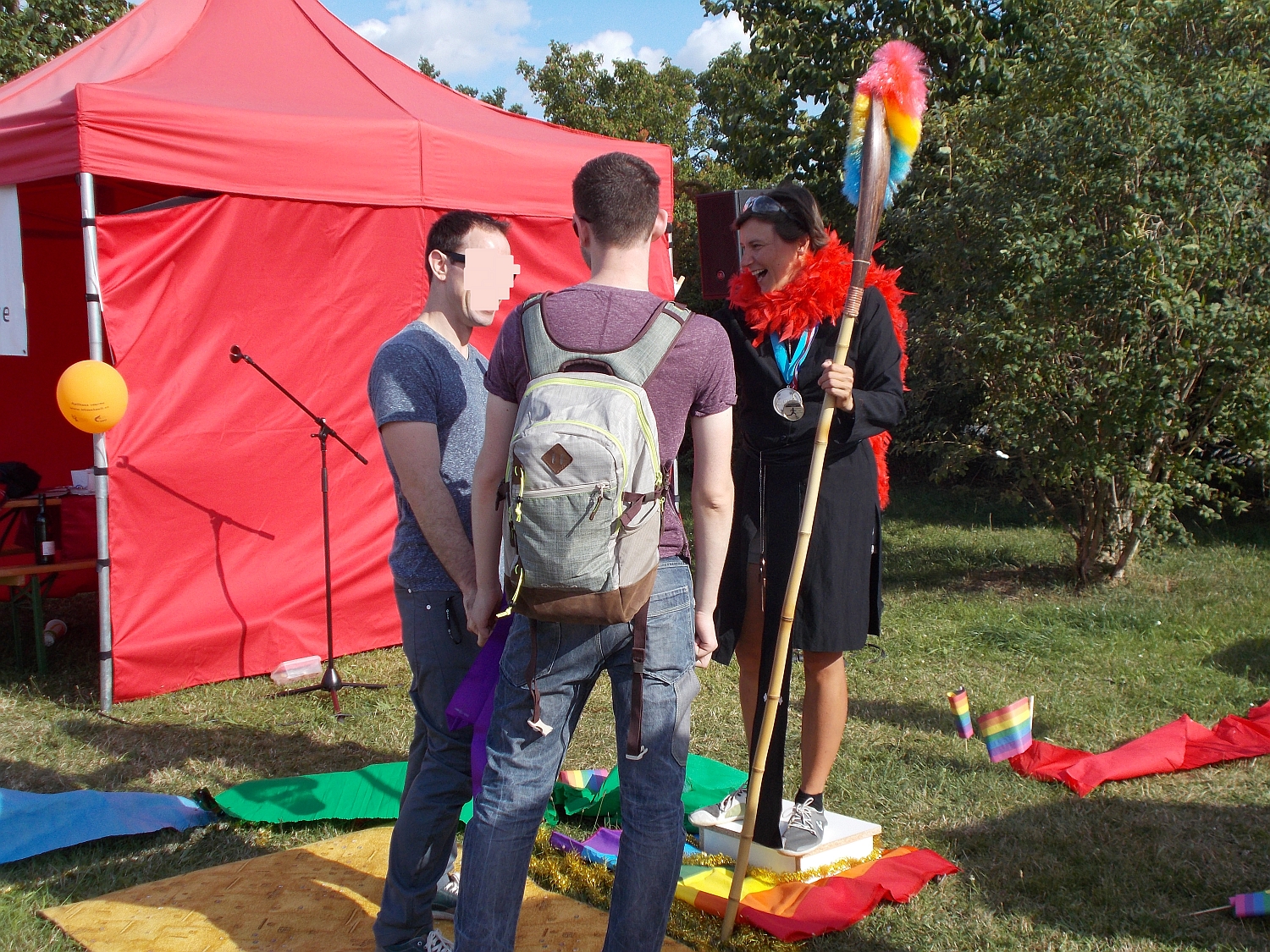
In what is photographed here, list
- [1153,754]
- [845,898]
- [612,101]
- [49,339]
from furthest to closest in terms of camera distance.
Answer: [612,101] → [49,339] → [1153,754] → [845,898]

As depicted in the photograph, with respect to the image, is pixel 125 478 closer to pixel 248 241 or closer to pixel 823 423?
pixel 248 241

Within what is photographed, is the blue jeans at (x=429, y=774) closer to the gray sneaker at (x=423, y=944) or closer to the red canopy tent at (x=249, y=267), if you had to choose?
the gray sneaker at (x=423, y=944)

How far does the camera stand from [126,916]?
9.39ft

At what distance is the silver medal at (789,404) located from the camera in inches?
114

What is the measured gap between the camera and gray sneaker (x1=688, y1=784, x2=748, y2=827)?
10.7 ft

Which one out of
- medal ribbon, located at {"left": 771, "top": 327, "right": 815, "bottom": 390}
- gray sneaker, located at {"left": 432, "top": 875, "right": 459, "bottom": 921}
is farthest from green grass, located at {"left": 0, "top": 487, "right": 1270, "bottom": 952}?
medal ribbon, located at {"left": 771, "top": 327, "right": 815, "bottom": 390}

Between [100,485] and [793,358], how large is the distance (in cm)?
339

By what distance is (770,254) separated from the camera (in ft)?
9.96

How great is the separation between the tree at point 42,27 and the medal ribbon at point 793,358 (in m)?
14.2

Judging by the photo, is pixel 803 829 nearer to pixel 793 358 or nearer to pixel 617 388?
pixel 793 358

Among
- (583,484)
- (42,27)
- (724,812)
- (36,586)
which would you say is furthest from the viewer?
(42,27)

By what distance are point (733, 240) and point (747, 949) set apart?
109 inches

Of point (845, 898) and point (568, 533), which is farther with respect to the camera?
point (845, 898)

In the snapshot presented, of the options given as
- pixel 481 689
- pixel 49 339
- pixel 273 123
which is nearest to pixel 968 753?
pixel 481 689
